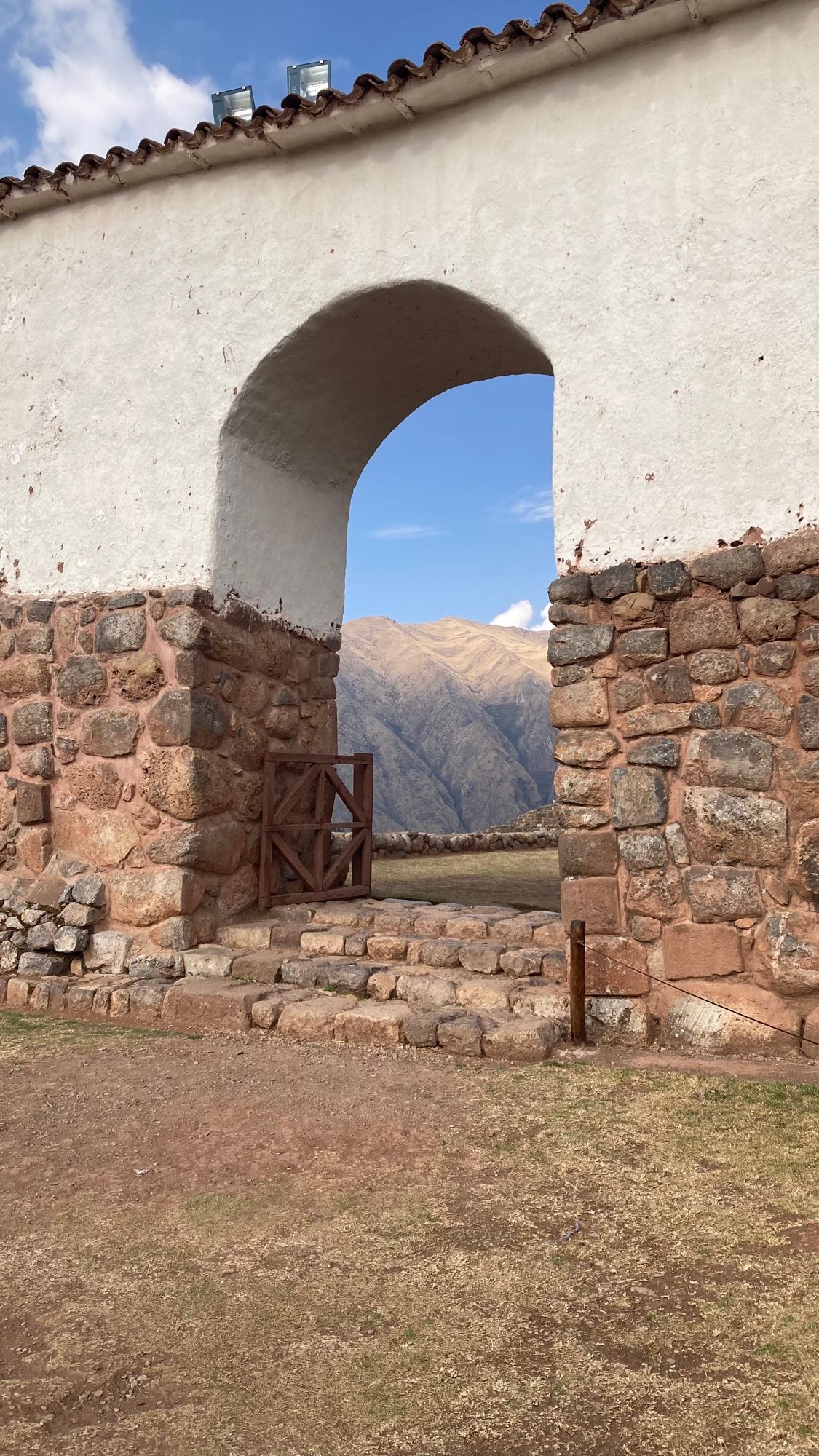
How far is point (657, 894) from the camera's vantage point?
4.37 meters

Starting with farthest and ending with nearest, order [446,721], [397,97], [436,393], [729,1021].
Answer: [446,721] → [436,393] → [397,97] → [729,1021]

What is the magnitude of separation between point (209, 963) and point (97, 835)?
1.14m

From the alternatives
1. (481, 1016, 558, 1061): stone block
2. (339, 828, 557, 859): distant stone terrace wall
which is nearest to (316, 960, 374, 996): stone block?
(481, 1016, 558, 1061): stone block

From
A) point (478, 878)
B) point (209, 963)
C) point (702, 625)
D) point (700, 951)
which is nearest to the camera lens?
point (700, 951)

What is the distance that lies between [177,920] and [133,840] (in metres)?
0.57

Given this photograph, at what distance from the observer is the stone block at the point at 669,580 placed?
4.40m

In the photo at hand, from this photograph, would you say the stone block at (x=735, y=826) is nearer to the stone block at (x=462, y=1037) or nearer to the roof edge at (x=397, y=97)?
the stone block at (x=462, y=1037)

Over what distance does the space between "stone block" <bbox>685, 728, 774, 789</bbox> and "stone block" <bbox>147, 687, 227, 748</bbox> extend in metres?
2.75

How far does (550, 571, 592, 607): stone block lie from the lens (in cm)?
466

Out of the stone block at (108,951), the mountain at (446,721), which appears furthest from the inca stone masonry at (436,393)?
the mountain at (446,721)

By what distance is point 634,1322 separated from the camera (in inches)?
83.4

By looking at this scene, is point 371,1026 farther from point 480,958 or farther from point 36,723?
point 36,723

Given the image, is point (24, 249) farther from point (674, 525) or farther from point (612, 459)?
point (674, 525)

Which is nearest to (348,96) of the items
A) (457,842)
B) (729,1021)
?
(729,1021)
